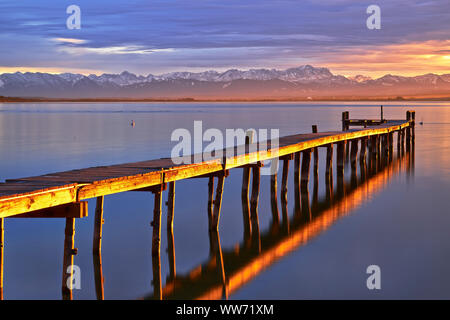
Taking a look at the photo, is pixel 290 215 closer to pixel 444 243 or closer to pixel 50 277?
pixel 444 243

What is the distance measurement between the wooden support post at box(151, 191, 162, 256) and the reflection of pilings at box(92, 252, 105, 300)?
3.25ft

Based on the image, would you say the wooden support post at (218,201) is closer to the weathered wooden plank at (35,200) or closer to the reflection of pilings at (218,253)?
the reflection of pilings at (218,253)

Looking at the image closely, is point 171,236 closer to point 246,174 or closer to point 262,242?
point 262,242

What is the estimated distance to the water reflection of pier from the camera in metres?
10.1

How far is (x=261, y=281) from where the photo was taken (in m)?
10.3

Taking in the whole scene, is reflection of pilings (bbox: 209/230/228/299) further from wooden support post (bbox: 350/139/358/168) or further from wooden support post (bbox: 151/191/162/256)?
wooden support post (bbox: 350/139/358/168)

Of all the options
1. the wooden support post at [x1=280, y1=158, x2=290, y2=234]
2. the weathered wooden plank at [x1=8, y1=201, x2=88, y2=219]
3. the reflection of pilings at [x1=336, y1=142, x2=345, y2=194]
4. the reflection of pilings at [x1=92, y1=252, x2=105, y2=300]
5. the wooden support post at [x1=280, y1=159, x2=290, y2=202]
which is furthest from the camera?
the reflection of pilings at [x1=336, y1=142, x2=345, y2=194]

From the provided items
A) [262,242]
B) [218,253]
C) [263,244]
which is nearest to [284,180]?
[262,242]

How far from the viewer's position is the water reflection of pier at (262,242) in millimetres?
10117

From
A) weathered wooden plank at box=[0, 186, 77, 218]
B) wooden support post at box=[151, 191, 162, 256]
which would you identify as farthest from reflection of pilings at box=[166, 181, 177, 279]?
weathered wooden plank at box=[0, 186, 77, 218]

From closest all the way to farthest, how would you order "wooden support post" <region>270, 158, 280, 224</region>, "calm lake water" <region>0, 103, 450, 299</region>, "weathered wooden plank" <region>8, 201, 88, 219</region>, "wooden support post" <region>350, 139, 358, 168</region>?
"weathered wooden plank" <region>8, 201, 88, 219</region>
"calm lake water" <region>0, 103, 450, 299</region>
"wooden support post" <region>270, 158, 280, 224</region>
"wooden support post" <region>350, 139, 358, 168</region>

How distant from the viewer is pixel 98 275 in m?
10.4
